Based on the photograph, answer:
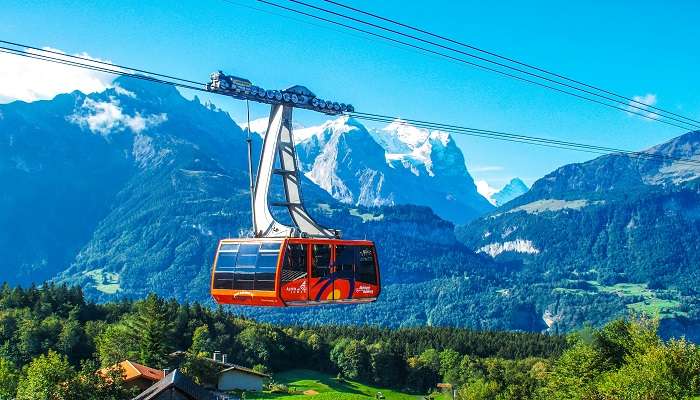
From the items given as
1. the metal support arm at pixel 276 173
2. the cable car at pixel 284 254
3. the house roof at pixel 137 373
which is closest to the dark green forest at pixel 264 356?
the house roof at pixel 137 373

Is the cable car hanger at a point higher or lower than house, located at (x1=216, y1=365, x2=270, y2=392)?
higher

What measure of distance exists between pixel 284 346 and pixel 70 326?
5643cm

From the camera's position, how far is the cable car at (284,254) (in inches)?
1528

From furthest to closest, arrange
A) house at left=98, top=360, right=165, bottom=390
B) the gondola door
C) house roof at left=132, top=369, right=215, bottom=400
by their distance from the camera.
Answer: house at left=98, top=360, right=165, bottom=390
house roof at left=132, top=369, right=215, bottom=400
the gondola door

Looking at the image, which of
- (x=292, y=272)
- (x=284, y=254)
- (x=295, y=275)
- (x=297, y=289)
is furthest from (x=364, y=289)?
(x=284, y=254)

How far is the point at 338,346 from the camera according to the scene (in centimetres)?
18262

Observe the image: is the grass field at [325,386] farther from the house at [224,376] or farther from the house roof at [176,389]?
the house roof at [176,389]

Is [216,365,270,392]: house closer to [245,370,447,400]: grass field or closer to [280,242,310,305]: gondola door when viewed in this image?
[245,370,447,400]: grass field

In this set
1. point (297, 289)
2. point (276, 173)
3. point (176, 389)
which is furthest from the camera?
point (176, 389)

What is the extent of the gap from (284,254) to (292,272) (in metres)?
1.25

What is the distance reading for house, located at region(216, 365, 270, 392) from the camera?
11450cm

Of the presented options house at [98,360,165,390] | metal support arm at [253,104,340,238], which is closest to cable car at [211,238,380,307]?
metal support arm at [253,104,340,238]

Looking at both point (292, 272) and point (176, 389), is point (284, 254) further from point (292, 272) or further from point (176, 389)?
point (176, 389)

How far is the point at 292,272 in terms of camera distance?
39.1 meters
